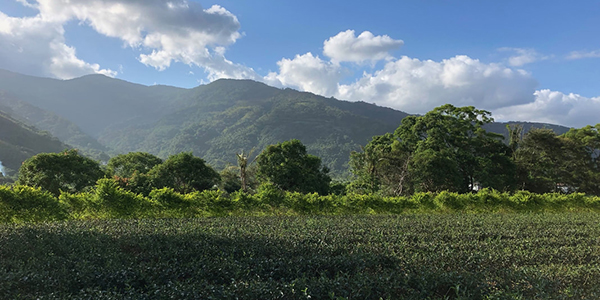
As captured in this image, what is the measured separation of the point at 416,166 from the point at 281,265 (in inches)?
950

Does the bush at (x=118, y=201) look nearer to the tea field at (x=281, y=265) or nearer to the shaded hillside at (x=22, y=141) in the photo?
the tea field at (x=281, y=265)

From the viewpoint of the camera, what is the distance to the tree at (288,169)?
27266 millimetres

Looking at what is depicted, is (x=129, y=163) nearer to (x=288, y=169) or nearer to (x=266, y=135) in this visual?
(x=288, y=169)

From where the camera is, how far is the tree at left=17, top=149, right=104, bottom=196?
23.3 metres

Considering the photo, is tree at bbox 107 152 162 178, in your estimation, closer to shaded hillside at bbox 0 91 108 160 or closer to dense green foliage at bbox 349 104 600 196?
dense green foliage at bbox 349 104 600 196

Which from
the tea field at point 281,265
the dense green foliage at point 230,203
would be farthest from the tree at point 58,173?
the tea field at point 281,265

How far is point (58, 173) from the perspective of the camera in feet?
79.0

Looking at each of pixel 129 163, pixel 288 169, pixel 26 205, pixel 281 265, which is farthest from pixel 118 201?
pixel 129 163

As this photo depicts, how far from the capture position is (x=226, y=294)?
13.5 ft

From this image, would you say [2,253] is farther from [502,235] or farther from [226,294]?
[502,235]

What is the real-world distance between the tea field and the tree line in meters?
17.6

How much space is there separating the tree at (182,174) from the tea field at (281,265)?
17.1m

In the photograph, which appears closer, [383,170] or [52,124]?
[383,170]

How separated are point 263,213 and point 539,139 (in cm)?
3174
